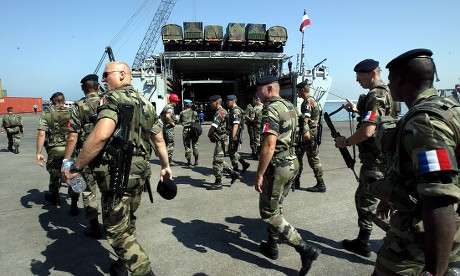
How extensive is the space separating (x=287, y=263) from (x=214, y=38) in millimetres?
22283

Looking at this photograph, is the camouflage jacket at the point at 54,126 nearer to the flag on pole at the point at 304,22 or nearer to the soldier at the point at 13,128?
the soldier at the point at 13,128

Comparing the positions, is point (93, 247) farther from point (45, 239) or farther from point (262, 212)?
point (262, 212)

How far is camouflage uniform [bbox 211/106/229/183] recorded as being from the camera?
5938 mm

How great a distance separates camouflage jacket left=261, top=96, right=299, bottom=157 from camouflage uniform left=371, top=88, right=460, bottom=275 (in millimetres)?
1389

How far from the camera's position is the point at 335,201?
5.00 meters

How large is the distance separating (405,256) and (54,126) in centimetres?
515

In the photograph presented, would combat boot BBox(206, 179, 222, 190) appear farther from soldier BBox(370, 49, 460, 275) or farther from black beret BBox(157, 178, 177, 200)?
soldier BBox(370, 49, 460, 275)

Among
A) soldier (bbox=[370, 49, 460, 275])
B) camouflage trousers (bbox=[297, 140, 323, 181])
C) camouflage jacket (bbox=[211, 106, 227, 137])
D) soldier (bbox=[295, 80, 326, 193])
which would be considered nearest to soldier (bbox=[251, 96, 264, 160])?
camouflage jacket (bbox=[211, 106, 227, 137])

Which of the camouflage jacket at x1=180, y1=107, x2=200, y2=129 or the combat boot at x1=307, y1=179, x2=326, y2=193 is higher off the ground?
the camouflage jacket at x1=180, y1=107, x2=200, y2=129

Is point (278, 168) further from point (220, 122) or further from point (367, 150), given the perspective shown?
point (220, 122)

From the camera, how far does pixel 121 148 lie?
93.5 inches

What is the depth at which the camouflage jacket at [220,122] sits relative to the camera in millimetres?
6216

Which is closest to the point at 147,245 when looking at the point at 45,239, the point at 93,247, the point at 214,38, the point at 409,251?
the point at 93,247

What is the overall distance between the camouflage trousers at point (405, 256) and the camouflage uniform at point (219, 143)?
4404mm
